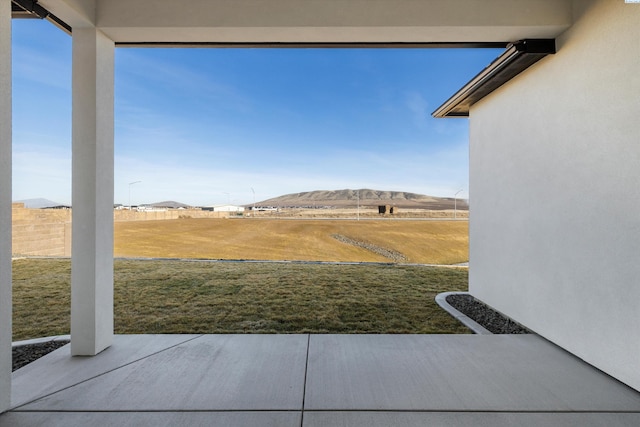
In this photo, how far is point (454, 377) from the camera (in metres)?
2.77

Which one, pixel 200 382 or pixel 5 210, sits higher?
pixel 5 210

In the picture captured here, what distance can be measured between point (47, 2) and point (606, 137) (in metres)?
5.21

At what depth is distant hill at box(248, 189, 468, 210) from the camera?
104m

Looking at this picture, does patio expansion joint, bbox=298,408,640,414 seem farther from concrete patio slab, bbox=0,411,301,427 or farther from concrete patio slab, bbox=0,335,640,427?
concrete patio slab, bbox=0,411,301,427

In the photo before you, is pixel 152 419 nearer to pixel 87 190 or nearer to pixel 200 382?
pixel 200 382

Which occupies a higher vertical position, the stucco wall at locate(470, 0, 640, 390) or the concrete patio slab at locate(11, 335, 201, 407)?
the stucco wall at locate(470, 0, 640, 390)

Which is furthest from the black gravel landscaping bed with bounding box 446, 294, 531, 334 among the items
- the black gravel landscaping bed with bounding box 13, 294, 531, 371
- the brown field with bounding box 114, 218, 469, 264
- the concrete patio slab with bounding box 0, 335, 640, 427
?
the brown field with bounding box 114, 218, 469, 264

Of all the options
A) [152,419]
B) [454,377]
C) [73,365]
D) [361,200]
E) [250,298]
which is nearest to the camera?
[152,419]

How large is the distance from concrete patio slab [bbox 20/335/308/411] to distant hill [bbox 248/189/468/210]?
96.9 metres

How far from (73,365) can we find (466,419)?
11.4 ft

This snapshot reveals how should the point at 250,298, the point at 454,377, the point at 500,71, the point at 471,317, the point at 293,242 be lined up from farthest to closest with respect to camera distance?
the point at 293,242, the point at 250,298, the point at 471,317, the point at 500,71, the point at 454,377

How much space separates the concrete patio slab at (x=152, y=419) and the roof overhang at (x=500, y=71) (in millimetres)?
4213

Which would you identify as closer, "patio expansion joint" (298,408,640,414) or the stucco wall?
"patio expansion joint" (298,408,640,414)

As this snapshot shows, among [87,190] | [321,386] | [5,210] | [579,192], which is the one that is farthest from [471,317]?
[5,210]
